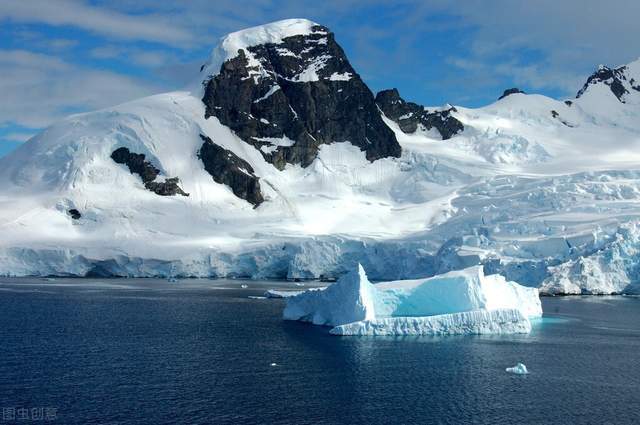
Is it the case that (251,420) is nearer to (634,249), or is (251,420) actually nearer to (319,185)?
(634,249)

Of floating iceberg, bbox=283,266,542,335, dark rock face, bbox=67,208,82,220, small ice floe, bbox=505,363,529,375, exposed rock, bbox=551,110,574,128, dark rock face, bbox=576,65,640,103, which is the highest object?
dark rock face, bbox=576,65,640,103

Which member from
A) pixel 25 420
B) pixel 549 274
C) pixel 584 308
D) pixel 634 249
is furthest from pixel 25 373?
pixel 634 249

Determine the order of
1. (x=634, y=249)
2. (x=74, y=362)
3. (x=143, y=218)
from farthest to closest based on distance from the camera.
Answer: (x=143, y=218) < (x=634, y=249) < (x=74, y=362)

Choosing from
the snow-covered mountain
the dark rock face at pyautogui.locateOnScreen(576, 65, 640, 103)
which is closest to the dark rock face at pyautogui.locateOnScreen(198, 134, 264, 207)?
the snow-covered mountain

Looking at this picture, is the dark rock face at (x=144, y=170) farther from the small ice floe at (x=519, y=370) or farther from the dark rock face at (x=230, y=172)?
the small ice floe at (x=519, y=370)

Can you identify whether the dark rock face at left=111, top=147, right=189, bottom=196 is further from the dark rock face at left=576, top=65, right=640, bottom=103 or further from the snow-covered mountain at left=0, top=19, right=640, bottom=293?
the dark rock face at left=576, top=65, right=640, bottom=103

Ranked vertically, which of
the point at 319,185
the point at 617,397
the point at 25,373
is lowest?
the point at 617,397
